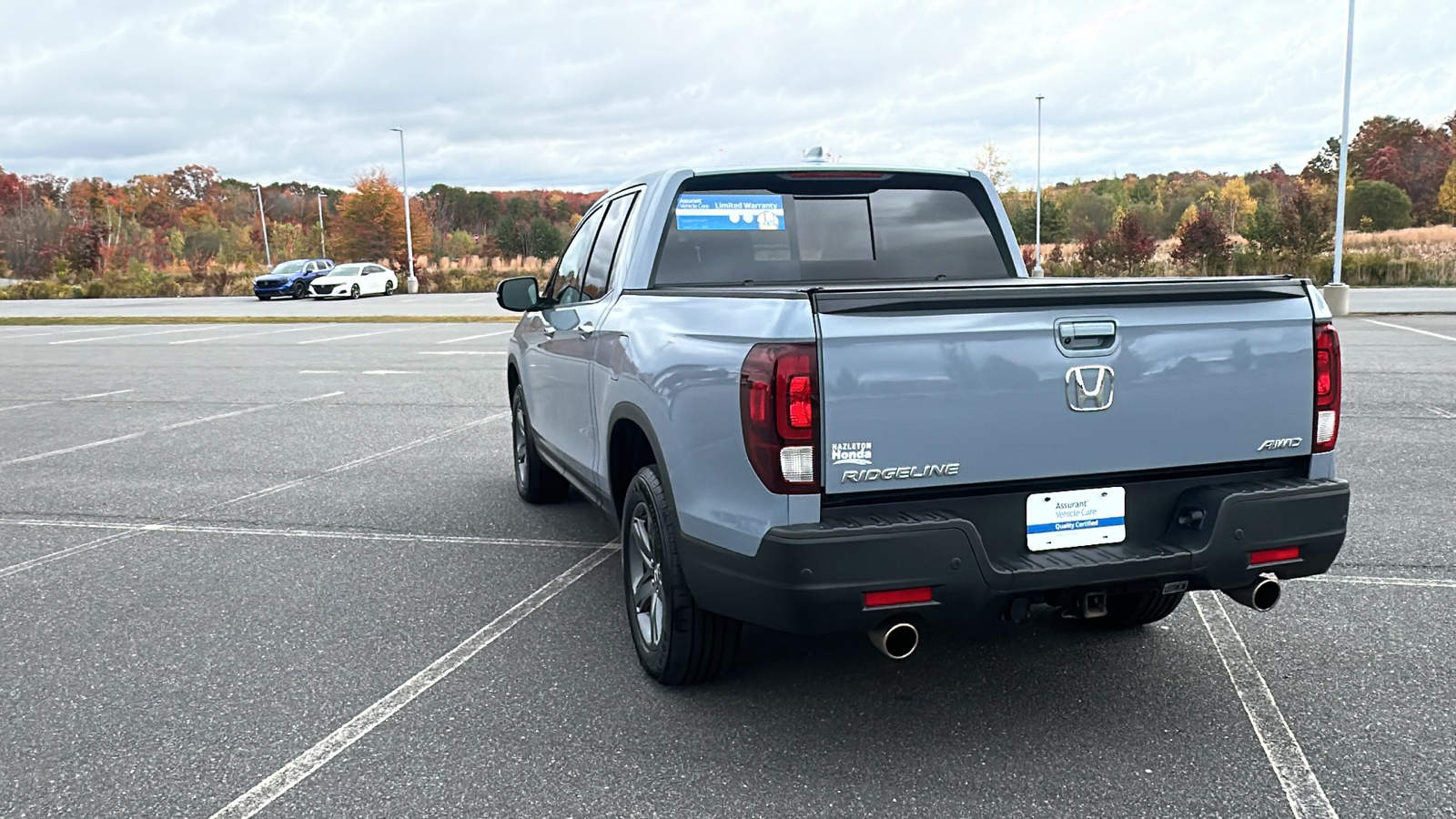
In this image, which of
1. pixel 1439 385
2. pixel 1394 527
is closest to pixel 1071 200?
pixel 1439 385

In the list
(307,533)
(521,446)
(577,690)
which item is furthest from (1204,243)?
(577,690)

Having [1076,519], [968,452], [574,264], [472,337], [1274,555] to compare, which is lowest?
[472,337]

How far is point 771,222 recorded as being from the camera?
16.4 feet

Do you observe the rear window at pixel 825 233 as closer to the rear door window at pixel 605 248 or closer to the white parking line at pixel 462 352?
the rear door window at pixel 605 248

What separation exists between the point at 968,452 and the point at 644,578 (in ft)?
4.63

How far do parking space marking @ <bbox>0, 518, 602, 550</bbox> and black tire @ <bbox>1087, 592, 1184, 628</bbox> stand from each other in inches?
104

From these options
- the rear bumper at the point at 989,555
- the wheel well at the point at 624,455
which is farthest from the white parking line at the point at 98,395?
A: the rear bumper at the point at 989,555

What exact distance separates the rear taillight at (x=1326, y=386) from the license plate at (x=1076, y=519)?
2.45ft

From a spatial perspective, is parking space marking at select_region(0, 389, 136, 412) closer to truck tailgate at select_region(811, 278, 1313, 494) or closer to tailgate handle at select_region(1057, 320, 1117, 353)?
truck tailgate at select_region(811, 278, 1313, 494)

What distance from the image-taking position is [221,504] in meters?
7.28

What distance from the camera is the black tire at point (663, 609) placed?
3752mm

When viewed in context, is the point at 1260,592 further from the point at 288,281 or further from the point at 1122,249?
the point at 288,281

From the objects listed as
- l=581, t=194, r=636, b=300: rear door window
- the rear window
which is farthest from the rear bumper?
l=581, t=194, r=636, b=300: rear door window

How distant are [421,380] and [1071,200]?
82851mm
